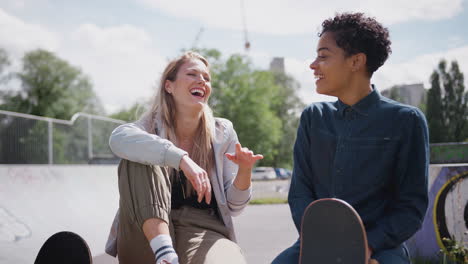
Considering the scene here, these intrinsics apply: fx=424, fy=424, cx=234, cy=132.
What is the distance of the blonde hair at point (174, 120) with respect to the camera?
10.1ft

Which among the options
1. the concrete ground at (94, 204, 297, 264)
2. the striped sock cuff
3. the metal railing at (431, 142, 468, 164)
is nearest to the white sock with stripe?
the striped sock cuff

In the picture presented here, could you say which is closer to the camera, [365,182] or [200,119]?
[365,182]

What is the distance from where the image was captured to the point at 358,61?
237cm

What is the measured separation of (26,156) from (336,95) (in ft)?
33.2

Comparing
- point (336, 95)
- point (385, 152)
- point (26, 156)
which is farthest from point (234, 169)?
point (26, 156)

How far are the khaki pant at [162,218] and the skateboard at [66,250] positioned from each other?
0.82 feet

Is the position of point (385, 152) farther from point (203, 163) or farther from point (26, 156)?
point (26, 156)

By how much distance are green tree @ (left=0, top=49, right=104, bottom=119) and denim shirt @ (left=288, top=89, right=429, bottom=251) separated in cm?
4778

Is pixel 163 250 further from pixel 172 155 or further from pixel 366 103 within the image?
pixel 366 103

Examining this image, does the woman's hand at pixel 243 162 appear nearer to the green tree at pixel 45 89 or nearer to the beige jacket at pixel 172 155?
the beige jacket at pixel 172 155

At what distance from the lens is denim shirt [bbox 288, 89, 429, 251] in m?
2.13

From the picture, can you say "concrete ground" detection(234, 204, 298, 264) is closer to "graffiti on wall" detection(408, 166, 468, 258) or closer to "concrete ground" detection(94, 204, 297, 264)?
"concrete ground" detection(94, 204, 297, 264)

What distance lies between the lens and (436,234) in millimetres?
4160

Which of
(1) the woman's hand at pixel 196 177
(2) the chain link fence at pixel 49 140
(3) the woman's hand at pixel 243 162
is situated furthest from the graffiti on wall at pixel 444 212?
(2) the chain link fence at pixel 49 140
